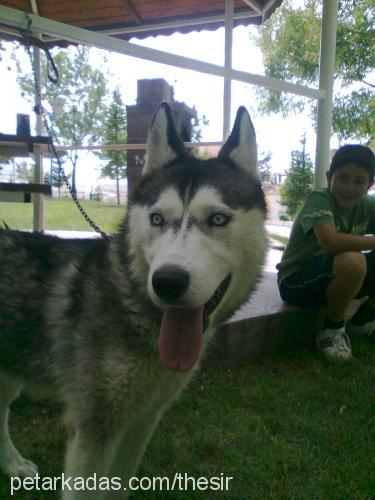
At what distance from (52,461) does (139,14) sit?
564 cm

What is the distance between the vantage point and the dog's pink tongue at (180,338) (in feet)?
5.61

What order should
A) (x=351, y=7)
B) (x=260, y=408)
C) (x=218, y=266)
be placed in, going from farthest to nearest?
(x=351, y=7)
(x=260, y=408)
(x=218, y=266)

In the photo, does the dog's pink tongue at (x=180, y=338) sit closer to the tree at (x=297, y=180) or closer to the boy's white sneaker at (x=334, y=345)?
the boy's white sneaker at (x=334, y=345)

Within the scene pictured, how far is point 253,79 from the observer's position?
490cm

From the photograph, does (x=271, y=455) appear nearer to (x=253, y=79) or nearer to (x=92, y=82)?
(x=253, y=79)

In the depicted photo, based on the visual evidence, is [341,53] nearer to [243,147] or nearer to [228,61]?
[228,61]

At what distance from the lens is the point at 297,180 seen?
886 inches

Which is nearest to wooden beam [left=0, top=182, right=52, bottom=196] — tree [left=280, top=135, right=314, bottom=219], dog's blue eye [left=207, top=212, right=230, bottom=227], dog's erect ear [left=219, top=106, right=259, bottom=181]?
dog's erect ear [left=219, top=106, right=259, bottom=181]

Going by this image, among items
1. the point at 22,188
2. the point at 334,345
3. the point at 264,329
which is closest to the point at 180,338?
Answer: the point at 264,329

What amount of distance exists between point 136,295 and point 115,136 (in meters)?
30.3

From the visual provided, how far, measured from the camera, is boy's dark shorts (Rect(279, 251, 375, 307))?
3.81 m

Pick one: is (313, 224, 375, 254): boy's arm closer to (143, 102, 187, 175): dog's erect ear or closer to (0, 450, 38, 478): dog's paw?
(143, 102, 187, 175): dog's erect ear

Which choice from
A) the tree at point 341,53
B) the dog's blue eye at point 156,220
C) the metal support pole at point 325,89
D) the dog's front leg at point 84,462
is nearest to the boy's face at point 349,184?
the metal support pole at point 325,89

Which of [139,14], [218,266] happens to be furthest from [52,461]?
[139,14]
